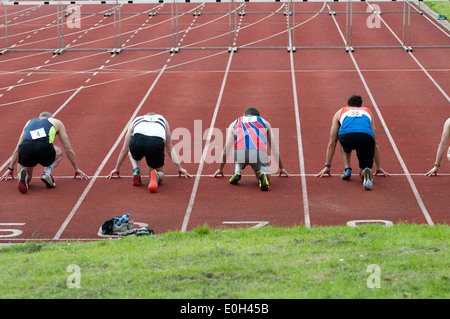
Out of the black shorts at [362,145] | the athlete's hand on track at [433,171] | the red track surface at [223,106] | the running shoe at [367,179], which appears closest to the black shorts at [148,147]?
the red track surface at [223,106]

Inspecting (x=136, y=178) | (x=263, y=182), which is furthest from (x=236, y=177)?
(x=136, y=178)

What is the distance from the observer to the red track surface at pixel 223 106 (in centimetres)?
1188

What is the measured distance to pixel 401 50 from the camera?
90.7ft

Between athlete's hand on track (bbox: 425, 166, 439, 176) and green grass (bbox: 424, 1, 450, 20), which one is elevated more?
green grass (bbox: 424, 1, 450, 20)

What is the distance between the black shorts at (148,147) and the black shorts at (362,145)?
2968mm

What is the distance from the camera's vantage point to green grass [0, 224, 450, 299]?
6.38 metres

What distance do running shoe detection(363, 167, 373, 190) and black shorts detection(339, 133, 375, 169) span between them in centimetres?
25

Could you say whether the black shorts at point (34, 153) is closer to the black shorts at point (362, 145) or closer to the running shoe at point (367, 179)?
the black shorts at point (362, 145)

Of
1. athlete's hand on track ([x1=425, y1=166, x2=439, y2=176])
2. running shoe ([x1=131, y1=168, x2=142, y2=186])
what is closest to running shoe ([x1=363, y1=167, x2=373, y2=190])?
athlete's hand on track ([x1=425, y1=166, x2=439, y2=176])

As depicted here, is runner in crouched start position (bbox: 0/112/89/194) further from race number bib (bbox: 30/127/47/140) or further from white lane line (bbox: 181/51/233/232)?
white lane line (bbox: 181/51/233/232)

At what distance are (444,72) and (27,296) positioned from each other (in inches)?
781
